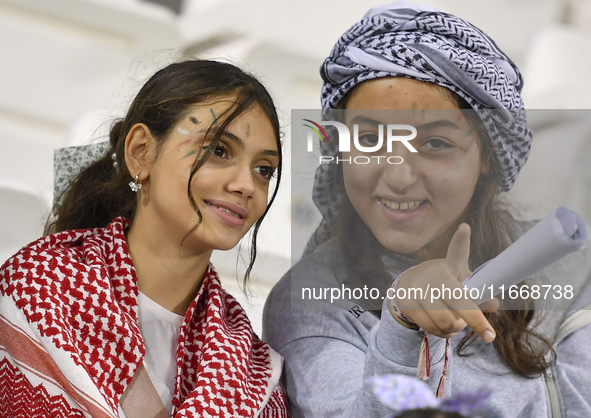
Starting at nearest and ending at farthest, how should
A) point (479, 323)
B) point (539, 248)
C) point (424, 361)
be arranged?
point (539, 248)
point (479, 323)
point (424, 361)

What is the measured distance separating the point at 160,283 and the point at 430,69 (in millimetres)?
509

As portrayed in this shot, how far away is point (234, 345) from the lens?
1084 mm

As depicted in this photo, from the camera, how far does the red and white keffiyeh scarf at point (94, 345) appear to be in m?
0.95

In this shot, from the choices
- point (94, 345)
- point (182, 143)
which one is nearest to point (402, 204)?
point (182, 143)

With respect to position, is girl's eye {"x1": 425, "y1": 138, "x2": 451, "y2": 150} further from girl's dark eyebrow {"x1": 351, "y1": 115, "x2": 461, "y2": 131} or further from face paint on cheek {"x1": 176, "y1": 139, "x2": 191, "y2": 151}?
face paint on cheek {"x1": 176, "y1": 139, "x2": 191, "y2": 151}

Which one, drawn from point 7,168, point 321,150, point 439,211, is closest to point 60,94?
point 7,168

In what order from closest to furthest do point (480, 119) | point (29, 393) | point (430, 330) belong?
point (430, 330) < point (29, 393) < point (480, 119)

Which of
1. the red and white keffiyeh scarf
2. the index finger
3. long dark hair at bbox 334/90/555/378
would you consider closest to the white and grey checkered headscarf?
long dark hair at bbox 334/90/555/378

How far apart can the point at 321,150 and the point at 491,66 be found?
0.91ft

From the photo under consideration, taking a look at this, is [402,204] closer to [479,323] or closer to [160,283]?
[479,323]

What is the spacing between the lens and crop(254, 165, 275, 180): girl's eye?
1.13 m

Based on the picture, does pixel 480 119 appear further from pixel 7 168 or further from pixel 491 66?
pixel 7 168

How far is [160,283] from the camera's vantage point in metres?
1.12

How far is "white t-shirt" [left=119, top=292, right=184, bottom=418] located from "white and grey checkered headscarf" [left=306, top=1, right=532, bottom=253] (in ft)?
0.90
